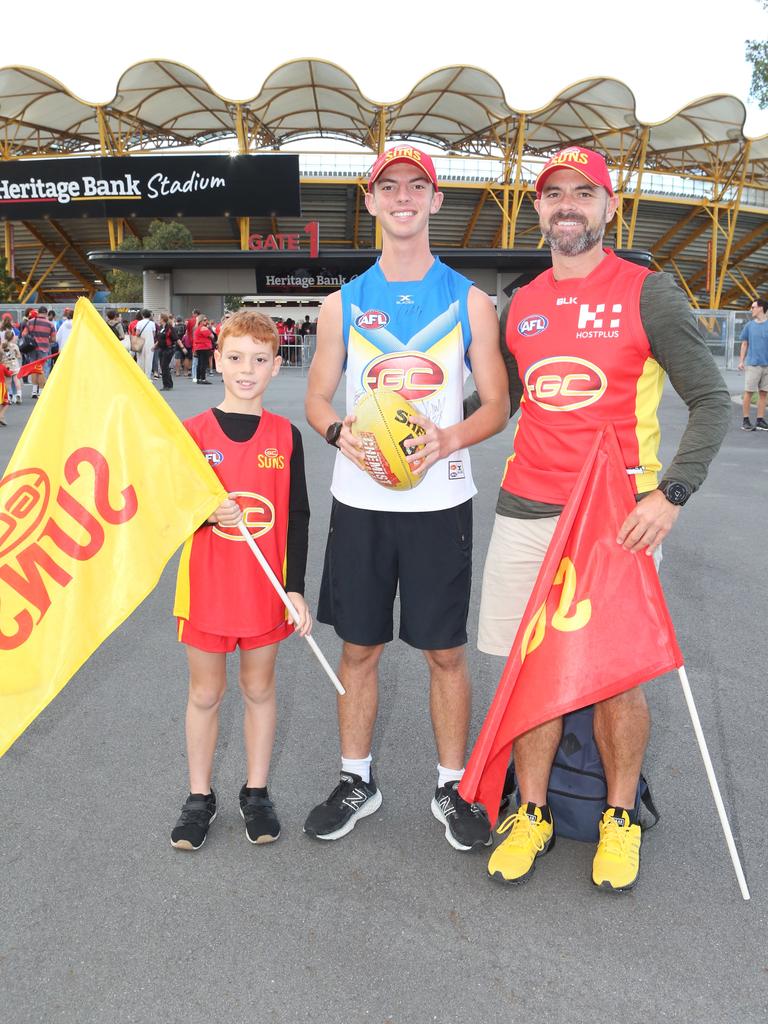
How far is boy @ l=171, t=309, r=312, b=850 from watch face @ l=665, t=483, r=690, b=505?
4.08ft

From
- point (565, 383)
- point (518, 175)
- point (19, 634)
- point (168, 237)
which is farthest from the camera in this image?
point (518, 175)

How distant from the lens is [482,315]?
112 inches

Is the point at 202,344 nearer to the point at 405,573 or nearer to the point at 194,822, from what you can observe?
the point at 405,573

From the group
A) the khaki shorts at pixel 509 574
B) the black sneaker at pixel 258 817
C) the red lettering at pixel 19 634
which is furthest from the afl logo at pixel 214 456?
the black sneaker at pixel 258 817

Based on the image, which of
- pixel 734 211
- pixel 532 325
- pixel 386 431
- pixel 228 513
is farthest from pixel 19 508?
pixel 734 211

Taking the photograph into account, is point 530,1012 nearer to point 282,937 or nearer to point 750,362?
point 282,937

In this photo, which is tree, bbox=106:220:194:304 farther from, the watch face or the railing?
the watch face

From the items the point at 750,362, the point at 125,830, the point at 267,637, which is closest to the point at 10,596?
the point at 267,637

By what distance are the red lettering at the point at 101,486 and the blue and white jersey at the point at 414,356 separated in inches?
30.1

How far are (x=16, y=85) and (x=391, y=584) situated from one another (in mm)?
47274

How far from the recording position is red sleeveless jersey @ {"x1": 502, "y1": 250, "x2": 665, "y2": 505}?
8.56 ft

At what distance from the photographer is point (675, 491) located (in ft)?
8.24

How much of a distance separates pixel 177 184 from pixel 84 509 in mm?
40176

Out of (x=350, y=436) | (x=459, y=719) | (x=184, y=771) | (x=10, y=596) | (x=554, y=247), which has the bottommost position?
(x=184, y=771)
